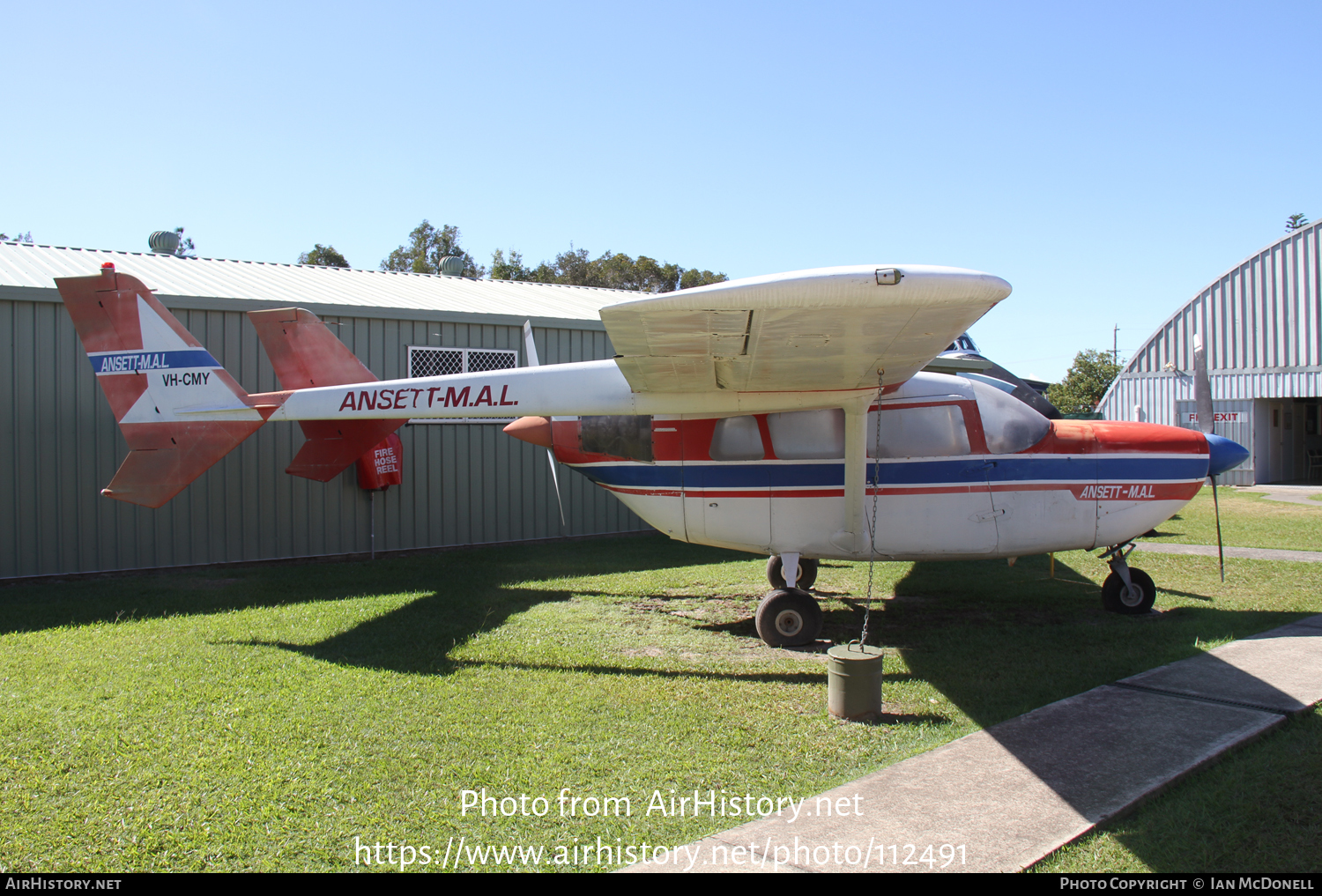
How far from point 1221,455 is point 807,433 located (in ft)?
12.7

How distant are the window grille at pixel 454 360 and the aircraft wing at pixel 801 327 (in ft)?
21.7

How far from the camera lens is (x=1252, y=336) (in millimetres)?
25000

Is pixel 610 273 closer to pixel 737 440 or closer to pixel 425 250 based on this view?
pixel 425 250

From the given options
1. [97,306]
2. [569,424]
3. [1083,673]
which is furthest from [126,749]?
[1083,673]

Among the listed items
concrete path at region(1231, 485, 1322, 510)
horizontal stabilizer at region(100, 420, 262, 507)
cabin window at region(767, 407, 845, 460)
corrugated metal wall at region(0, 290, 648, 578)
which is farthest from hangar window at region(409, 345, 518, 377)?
concrete path at region(1231, 485, 1322, 510)

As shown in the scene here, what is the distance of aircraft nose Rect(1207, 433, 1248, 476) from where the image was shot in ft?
24.3

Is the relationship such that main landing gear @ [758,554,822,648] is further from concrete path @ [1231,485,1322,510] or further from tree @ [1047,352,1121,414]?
tree @ [1047,352,1121,414]

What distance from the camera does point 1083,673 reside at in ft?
18.8

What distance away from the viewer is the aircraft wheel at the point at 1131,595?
25.3 feet

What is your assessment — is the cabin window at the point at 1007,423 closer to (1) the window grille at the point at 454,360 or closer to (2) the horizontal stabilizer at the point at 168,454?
(2) the horizontal stabilizer at the point at 168,454

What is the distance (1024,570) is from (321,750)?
9.11 m

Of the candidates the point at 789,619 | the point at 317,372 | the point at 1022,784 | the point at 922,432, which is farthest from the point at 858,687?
the point at 317,372

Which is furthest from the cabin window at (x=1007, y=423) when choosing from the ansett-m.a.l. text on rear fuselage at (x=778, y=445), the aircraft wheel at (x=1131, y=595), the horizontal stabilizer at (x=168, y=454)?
the horizontal stabilizer at (x=168, y=454)

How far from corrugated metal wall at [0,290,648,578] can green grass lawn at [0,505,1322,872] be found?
2.81 feet
